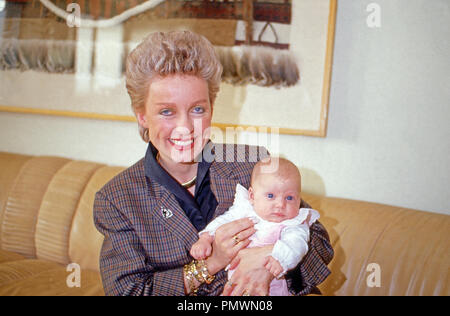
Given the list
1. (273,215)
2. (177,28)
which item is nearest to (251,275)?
(273,215)

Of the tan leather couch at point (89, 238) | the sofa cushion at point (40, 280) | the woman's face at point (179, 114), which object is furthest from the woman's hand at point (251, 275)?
the sofa cushion at point (40, 280)

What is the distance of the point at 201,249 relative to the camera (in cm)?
113

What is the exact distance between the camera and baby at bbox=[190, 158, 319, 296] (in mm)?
1140

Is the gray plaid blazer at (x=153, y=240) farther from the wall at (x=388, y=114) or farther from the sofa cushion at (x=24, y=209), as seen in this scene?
the sofa cushion at (x=24, y=209)

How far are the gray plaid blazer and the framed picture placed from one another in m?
0.78

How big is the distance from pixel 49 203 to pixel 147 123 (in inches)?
44.7

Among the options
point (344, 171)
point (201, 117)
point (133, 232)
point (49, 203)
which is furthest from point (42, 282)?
point (344, 171)

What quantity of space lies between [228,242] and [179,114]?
42cm

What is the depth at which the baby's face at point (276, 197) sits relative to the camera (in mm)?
1153

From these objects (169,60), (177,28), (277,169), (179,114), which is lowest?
(277,169)

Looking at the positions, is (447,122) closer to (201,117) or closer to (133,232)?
(201,117)

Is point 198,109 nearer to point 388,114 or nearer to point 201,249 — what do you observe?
point 201,249

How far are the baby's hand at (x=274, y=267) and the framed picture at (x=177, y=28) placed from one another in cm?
100

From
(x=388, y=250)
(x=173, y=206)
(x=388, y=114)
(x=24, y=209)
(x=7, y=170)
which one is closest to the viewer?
(x=173, y=206)
